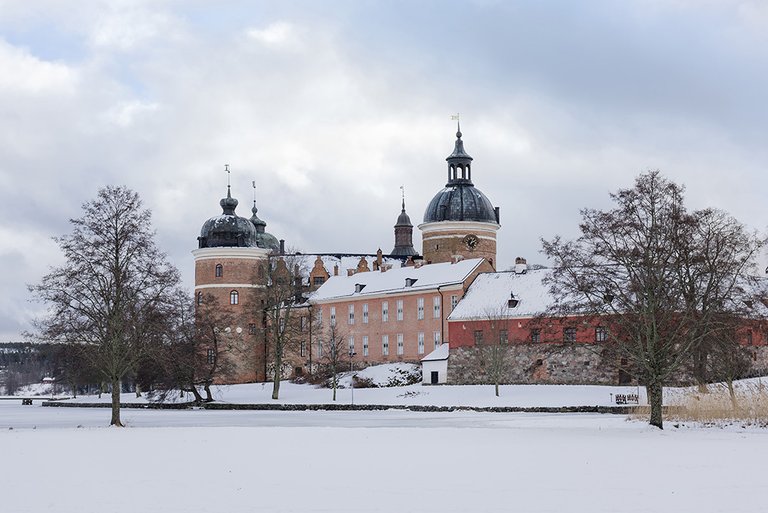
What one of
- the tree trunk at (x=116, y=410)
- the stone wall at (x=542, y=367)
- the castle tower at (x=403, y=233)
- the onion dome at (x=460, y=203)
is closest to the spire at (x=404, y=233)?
the castle tower at (x=403, y=233)

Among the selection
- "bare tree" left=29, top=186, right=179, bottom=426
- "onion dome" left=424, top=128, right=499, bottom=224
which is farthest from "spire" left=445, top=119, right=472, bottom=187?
"bare tree" left=29, top=186, right=179, bottom=426

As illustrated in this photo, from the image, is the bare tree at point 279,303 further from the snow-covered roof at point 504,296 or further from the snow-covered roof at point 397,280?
the snow-covered roof at point 504,296

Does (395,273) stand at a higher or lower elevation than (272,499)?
higher

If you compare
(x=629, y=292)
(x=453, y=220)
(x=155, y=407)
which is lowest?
(x=155, y=407)

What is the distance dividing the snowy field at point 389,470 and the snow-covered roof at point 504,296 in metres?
36.6

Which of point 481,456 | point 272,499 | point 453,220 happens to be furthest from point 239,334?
point 272,499

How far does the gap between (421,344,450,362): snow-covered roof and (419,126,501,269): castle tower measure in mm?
17951

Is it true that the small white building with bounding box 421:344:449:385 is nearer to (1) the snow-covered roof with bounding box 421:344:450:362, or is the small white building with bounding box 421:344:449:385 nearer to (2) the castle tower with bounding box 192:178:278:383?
(1) the snow-covered roof with bounding box 421:344:450:362

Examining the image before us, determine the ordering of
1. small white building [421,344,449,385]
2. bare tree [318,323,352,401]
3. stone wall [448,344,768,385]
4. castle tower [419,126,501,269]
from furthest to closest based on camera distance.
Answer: castle tower [419,126,501,269]
bare tree [318,323,352,401]
small white building [421,344,449,385]
stone wall [448,344,768,385]

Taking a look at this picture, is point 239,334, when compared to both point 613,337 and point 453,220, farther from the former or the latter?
point 613,337

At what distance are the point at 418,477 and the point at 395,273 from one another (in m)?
71.1

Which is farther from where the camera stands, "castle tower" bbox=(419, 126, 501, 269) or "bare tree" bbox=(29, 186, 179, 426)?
"castle tower" bbox=(419, 126, 501, 269)

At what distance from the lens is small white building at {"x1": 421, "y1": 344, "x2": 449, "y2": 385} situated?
3098 inches

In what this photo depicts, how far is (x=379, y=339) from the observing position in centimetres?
9038
